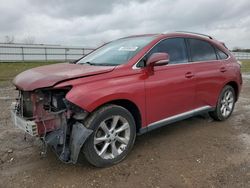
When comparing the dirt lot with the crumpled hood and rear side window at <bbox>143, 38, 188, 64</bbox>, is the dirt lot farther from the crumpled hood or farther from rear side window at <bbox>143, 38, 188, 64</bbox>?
rear side window at <bbox>143, 38, 188, 64</bbox>

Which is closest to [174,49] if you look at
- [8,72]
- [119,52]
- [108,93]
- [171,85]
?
[171,85]

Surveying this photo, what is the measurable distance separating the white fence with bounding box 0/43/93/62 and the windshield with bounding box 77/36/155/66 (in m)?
20.7

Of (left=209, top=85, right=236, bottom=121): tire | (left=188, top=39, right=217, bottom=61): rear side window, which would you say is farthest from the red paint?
(left=209, top=85, right=236, bottom=121): tire

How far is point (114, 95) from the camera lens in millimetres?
3541

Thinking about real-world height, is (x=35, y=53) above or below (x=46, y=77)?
above

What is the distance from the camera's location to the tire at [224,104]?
5.61 m

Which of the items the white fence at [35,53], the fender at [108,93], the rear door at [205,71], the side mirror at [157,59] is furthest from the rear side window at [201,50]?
the white fence at [35,53]

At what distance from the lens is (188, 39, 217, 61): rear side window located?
4980mm

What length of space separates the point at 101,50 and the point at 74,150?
7.52 ft

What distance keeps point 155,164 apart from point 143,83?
112 cm

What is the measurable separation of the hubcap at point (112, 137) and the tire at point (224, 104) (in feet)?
8.44

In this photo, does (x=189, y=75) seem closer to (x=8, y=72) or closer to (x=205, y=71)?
(x=205, y=71)

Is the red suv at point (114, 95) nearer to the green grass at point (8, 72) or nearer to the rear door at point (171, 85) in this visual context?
the rear door at point (171, 85)

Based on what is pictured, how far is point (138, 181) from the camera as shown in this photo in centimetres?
328
